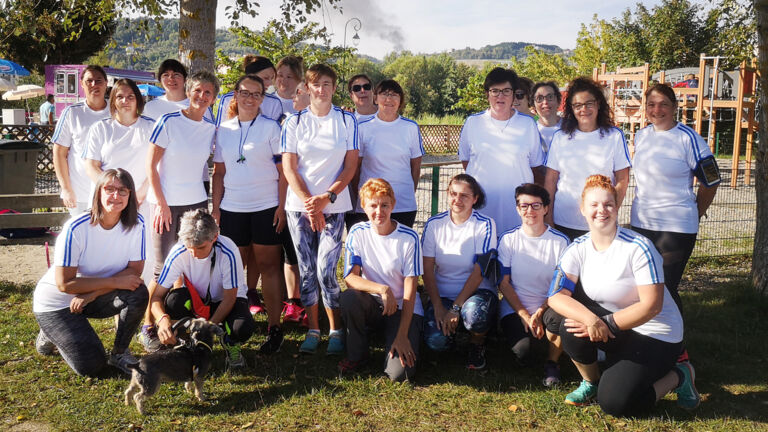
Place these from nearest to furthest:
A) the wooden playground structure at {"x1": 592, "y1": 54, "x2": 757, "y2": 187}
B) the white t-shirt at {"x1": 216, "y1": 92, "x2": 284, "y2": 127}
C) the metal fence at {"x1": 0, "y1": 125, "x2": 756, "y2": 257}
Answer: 1. the white t-shirt at {"x1": 216, "y1": 92, "x2": 284, "y2": 127}
2. the metal fence at {"x1": 0, "y1": 125, "x2": 756, "y2": 257}
3. the wooden playground structure at {"x1": 592, "y1": 54, "x2": 757, "y2": 187}

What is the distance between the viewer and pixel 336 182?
4.49 m

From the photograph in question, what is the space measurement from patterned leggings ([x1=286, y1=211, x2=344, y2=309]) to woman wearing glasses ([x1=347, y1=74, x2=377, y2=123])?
1.09m

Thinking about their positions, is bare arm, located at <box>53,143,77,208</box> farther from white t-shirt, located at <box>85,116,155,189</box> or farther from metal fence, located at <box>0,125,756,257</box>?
metal fence, located at <box>0,125,756,257</box>

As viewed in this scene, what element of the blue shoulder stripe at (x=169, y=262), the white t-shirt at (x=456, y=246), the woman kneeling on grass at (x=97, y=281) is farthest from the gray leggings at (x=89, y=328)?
the white t-shirt at (x=456, y=246)

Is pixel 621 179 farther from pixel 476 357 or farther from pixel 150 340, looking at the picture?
Result: pixel 150 340

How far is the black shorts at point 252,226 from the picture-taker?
15.4 ft

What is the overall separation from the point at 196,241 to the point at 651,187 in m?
3.21

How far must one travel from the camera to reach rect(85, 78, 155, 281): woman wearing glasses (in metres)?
4.77

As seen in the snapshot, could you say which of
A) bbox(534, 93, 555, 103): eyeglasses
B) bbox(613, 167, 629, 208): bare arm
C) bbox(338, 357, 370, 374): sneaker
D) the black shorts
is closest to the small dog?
bbox(338, 357, 370, 374): sneaker

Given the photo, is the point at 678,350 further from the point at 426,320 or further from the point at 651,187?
the point at 426,320

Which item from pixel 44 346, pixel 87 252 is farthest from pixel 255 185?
pixel 44 346

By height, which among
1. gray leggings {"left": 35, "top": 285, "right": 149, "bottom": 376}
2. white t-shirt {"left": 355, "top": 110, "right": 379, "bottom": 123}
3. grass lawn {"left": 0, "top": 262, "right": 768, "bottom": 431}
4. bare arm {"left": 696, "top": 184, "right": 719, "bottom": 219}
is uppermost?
white t-shirt {"left": 355, "top": 110, "right": 379, "bottom": 123}

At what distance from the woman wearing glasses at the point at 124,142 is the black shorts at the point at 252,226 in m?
0.66

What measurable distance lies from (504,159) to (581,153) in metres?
0.56
